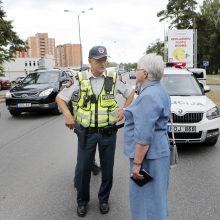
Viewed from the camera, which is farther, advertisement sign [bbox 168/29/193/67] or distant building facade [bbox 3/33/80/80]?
distant building facade [bbox 3/33/80/80]

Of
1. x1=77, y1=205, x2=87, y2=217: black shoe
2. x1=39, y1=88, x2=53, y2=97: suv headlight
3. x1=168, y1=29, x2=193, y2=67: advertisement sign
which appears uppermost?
x1=168, y1=29, x2=193, y2=67: advertisement sign

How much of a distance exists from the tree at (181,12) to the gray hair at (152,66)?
62.0 m

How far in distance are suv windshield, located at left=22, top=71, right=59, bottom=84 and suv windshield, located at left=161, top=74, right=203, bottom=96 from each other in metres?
6.14

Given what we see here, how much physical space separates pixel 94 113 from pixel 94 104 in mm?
100

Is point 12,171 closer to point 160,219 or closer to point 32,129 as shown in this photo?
point 160,219

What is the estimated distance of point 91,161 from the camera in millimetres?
4012

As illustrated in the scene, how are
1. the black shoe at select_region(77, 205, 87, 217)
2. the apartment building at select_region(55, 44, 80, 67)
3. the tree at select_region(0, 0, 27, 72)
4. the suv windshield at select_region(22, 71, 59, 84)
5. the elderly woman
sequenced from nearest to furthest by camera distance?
the elderly woman
the black shoe at select_region(77, 205, 87, 217)
the suv windshield at select_region(22, 71, 59, 84)
the tree at select_region(0, 0, 27, 72)
the apartment building at select_region(55, 44, 80, 67)

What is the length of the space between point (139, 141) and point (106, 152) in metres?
1.25

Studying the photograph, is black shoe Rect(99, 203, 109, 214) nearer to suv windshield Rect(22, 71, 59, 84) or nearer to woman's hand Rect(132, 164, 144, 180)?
woman's hand Rect(132, 164, 144, 180)

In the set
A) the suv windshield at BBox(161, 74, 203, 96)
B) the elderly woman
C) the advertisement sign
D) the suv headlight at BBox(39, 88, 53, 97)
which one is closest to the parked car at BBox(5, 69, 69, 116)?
the suv headlight at BBox(39, 88, 53, 97)

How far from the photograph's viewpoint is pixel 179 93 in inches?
316

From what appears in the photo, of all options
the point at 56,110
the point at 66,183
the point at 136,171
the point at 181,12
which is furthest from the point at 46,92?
the point at 181,12

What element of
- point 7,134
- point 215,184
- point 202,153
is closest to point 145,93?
point 215,184

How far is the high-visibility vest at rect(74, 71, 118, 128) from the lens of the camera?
3.86m
